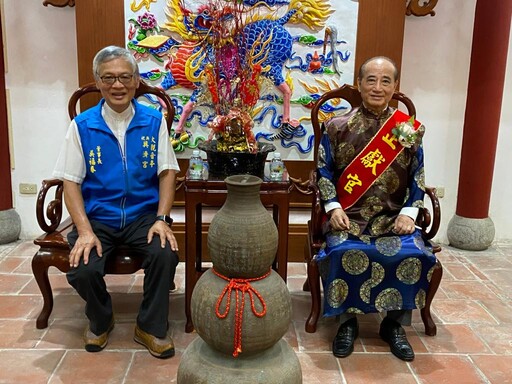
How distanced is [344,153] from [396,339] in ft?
3.00

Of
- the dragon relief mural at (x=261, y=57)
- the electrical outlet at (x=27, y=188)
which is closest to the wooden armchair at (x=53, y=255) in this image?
the dragon relief mural at (x=261, y=57)

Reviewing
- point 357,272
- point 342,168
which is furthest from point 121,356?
point 342,168

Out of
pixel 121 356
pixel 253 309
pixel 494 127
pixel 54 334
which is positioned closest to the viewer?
pixel 253 309

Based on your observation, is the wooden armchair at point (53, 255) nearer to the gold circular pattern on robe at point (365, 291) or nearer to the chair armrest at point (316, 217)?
the chair armrest at point (316, 217)

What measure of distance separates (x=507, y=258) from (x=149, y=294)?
2.69 m

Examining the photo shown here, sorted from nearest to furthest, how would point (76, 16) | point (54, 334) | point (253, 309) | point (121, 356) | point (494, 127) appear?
point (253, 309), point (121, 356), point (54, 334), point (76, 16), point (494, 127)

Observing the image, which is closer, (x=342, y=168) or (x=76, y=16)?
(x=342, y=168)

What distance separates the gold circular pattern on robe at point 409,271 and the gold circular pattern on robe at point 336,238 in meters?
0.28

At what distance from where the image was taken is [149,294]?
8.45 ft

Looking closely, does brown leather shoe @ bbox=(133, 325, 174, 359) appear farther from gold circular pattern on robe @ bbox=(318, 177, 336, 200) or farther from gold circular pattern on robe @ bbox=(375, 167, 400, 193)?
gold circular pattern on robe @ bbox=(375, 167, 400, 193)

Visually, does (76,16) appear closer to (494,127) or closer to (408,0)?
(408,0)

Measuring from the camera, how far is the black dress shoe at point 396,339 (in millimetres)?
2564

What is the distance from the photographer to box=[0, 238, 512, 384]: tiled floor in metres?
2.41

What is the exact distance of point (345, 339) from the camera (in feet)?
8.59
